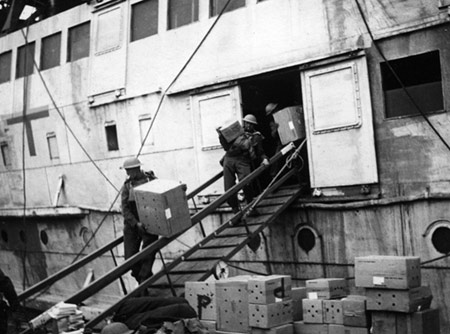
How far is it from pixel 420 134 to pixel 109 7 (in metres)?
6.82

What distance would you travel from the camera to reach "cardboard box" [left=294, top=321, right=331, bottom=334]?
7.02 m

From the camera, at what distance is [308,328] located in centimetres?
710

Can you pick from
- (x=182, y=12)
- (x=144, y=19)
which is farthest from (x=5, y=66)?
(x=182, y=12)

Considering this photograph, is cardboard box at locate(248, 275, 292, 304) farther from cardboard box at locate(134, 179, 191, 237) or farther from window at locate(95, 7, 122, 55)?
window at locate(95, 7, 122, 55)

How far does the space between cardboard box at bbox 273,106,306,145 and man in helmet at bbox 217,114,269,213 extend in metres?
0.49

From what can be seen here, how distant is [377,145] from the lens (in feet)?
27.0

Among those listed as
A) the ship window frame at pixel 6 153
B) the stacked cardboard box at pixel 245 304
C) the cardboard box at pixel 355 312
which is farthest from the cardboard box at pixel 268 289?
the ship window frame at pixel 6 153

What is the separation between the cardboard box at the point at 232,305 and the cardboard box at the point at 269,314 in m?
0.11

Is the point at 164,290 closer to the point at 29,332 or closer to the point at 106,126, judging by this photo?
the point at 29,332

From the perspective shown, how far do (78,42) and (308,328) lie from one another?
8.21m

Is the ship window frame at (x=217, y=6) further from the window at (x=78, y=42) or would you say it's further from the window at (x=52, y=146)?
the window at (x=52, y=146)

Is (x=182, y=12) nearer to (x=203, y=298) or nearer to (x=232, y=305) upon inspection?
(x=203, y=298)

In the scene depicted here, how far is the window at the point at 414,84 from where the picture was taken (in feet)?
25.7

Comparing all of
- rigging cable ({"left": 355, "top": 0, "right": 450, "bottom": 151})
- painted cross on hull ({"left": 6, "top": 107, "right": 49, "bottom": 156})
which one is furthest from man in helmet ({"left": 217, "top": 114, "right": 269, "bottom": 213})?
painted cross on hull ({"left": 6, "top": 107, "right": 49, "bottom": 156})
